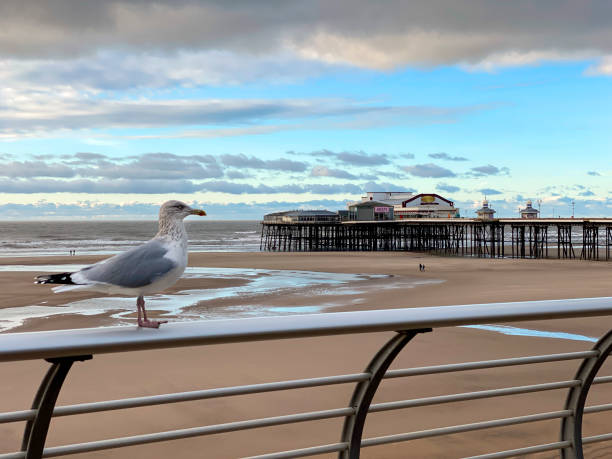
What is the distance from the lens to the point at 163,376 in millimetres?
9648

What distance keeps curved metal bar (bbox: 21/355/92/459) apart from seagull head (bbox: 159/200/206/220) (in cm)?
108

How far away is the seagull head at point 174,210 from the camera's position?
2549mm

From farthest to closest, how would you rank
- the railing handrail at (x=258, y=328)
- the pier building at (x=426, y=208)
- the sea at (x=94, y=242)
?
the pier building at (x=426, y=208), the sea at (x=94, y=242), the railing handrail at (x=258, y=328)

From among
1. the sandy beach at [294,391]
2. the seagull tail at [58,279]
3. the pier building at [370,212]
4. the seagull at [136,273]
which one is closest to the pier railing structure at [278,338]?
the seagull at [136,273]

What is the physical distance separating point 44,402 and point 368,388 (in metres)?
0.91

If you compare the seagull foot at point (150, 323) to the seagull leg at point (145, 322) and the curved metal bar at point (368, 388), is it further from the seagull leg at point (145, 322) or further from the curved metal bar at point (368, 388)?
the curved metal bar at point (368, 388)

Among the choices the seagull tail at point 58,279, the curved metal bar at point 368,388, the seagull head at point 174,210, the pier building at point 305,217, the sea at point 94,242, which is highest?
the pier building at point 305,217

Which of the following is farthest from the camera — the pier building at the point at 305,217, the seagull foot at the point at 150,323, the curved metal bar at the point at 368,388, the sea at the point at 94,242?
the pier building at the point at 305,217

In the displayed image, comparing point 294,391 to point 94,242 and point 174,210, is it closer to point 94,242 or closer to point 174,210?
point 174,210

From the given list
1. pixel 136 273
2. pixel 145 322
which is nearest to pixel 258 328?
pixel 145 322

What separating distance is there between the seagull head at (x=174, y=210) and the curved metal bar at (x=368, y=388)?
1.05m

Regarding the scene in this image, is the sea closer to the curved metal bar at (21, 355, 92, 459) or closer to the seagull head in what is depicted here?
the seagull head

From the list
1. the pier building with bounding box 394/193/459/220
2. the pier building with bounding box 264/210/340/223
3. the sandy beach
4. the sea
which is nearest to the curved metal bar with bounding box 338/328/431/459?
the sandy beach

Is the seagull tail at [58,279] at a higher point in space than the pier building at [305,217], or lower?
lower
